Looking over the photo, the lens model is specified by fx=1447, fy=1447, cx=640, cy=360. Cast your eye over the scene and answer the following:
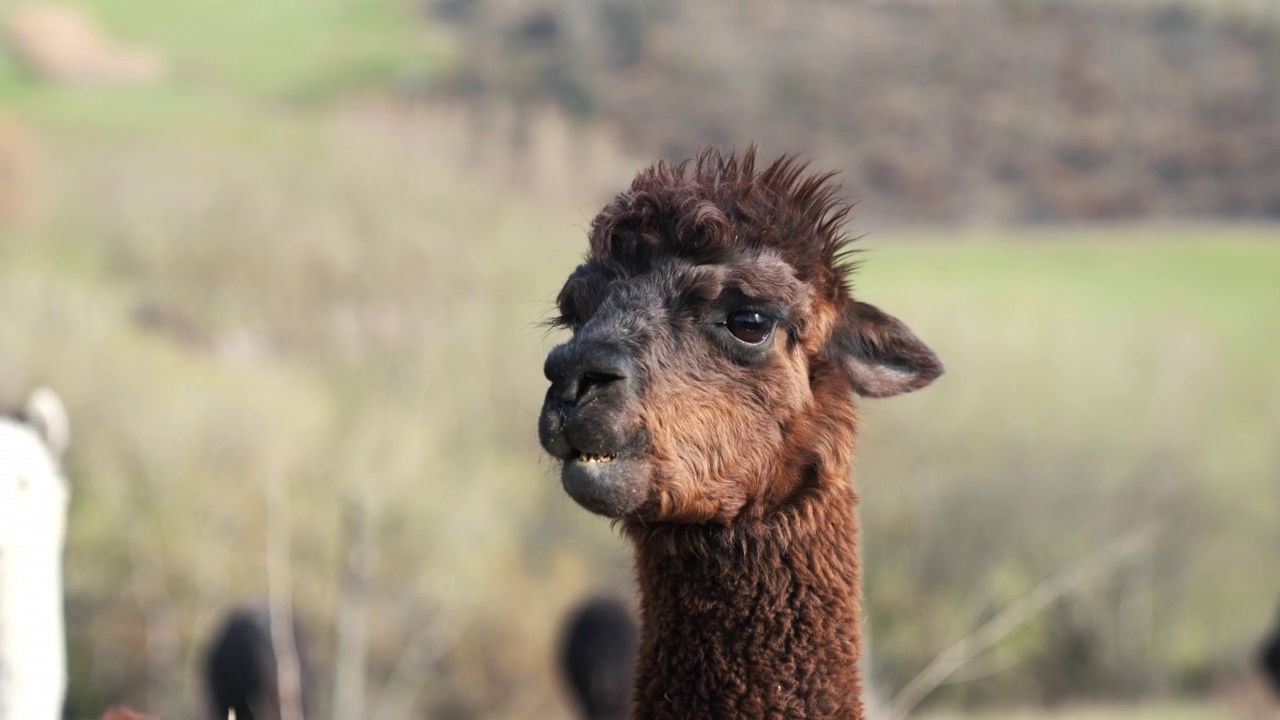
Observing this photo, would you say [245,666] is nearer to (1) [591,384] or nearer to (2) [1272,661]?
(2) [1272,661]

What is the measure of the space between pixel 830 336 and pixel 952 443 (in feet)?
98.3

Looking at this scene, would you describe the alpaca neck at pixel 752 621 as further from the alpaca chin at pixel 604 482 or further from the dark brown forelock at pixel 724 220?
the dark brown forelock at pixel 724 220

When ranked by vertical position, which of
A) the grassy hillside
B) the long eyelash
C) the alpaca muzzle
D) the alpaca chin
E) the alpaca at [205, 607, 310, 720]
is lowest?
the alpaca chin

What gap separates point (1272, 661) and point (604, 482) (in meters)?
13.8

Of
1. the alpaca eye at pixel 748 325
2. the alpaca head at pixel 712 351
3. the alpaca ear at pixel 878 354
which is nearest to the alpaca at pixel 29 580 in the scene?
the alpaca head at pixel 712 351

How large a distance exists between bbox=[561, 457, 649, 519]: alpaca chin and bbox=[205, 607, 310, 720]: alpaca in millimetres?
9721

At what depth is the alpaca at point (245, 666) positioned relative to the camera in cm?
1302

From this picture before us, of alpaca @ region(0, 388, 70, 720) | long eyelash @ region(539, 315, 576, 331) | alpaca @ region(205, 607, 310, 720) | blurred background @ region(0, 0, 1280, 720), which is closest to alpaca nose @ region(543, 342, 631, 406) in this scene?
long eyelash @ region(539, 315, 576, 331)

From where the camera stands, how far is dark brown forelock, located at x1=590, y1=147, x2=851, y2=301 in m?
4.02

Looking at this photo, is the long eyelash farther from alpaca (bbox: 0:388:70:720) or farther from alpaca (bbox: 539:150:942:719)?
alpaca (bbox: 0:388:70:720)

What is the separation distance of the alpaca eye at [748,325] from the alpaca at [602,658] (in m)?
12.8

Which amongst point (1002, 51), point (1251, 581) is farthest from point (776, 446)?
point (1002, 51)

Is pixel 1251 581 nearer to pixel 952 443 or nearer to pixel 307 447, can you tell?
pixel 952 443

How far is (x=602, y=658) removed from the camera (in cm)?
1684
